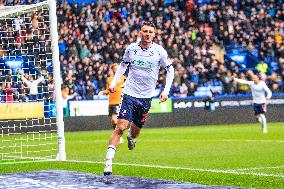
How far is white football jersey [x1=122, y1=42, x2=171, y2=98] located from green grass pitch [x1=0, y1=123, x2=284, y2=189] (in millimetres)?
1437

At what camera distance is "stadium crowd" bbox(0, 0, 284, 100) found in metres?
35.7

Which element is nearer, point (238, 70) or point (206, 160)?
point (206, 160)

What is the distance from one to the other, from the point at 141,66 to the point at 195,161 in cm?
344

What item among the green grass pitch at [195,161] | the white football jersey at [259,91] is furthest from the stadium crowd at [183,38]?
the green grass pitch at [195,161]

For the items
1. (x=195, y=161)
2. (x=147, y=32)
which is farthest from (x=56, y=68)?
(x=147, y=32)

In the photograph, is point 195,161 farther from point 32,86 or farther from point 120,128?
point 32,86

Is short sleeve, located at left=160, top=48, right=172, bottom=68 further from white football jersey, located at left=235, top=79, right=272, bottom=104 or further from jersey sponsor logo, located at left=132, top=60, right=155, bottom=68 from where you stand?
white football jersey, located at left=235, top=79, right=272, bottom=104

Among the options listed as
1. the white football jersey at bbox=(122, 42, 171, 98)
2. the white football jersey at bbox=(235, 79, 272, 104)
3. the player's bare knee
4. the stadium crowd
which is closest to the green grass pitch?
the player's bare knee

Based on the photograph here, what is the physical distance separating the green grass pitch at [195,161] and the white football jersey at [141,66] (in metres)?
1.44

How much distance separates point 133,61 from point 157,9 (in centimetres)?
Answer: 2820

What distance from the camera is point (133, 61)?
13.0 meters

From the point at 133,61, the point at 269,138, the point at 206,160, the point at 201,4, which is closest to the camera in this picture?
the point at 133,61

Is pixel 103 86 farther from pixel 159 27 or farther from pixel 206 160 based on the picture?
pixel 206 160

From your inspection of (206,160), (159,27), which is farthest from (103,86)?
(206,160)
